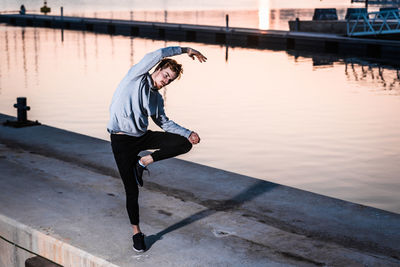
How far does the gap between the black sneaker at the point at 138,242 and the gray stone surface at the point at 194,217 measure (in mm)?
57

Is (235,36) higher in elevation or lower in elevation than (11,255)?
higher

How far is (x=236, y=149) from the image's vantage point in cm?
1398

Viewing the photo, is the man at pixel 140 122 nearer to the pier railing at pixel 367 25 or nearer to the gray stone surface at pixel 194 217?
the gray stone surface at pixel 194 217

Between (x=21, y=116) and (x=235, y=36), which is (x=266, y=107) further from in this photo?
(x=235, y=36)

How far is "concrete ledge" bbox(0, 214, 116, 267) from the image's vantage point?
5410 mm

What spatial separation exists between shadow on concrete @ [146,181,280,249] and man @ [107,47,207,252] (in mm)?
472

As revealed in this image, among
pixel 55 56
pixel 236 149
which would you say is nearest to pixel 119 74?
pixel 55 56

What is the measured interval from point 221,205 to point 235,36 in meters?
34.1

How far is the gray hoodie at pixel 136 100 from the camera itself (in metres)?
5.13

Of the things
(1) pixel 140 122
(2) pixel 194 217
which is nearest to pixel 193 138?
(1) pixel 140 122

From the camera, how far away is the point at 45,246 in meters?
5.82

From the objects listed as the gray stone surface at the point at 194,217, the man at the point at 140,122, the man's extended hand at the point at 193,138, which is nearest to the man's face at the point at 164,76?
the man at the point at 140,122

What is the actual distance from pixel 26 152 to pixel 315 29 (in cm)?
3303

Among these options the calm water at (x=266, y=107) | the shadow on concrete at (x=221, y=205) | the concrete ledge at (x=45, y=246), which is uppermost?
the shadow on concrete at (x=221, y=205)
